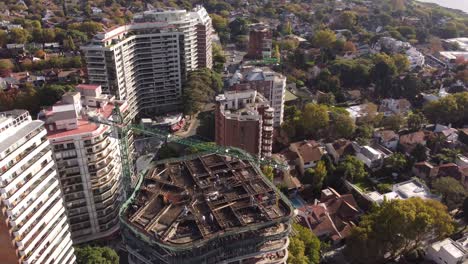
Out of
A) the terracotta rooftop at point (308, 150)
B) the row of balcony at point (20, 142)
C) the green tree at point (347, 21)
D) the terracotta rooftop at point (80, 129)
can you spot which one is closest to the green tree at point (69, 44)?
the terracotta rooftop at point (80, 129)

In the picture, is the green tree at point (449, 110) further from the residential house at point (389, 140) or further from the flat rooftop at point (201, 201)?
the flat rooftop at point (201, 201)

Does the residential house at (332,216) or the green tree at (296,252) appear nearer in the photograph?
the green tree at (296,252)

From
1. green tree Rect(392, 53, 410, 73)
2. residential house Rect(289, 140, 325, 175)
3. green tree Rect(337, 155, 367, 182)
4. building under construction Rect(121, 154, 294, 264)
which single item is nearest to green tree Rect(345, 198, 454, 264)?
green tree Rect(337, 155, 367, 182)

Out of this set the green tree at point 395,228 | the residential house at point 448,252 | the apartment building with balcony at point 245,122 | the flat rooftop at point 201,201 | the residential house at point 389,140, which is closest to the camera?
the flat rooftop at point 201,201

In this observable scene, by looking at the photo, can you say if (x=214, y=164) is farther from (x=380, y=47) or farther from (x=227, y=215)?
(x=380, y=47)

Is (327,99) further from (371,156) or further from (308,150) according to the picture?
(308,150)

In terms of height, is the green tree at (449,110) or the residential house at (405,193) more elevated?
the green tree at (449,110)

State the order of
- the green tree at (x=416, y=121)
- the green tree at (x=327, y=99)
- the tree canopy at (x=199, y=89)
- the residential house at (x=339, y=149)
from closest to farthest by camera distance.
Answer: the residential house at (x=339, y=149), the green tree at (x=416, y=121), the tree canopy at (x=199, y=89), the green tree at (x=327, y=99)

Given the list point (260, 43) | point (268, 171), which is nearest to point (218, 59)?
point (260, 43)
